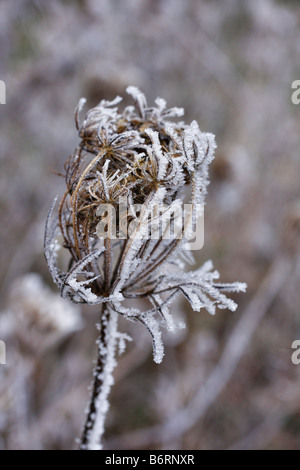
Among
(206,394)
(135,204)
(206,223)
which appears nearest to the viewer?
(135,204)

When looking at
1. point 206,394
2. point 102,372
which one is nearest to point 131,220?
point 102,372

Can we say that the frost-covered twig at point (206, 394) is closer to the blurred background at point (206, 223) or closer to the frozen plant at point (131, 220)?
the blurred background at point (206, 223)

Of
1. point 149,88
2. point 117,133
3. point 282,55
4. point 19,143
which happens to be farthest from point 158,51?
point 117,133

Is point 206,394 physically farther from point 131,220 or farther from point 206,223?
point 206,223

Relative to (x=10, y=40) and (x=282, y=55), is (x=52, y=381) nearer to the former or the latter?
(x=10, y=40)

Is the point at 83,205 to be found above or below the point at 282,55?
below

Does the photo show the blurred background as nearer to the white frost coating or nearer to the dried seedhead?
the white frost coating

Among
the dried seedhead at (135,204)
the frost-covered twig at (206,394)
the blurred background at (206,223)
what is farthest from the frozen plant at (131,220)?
the frost-covered twig at (206,394)
